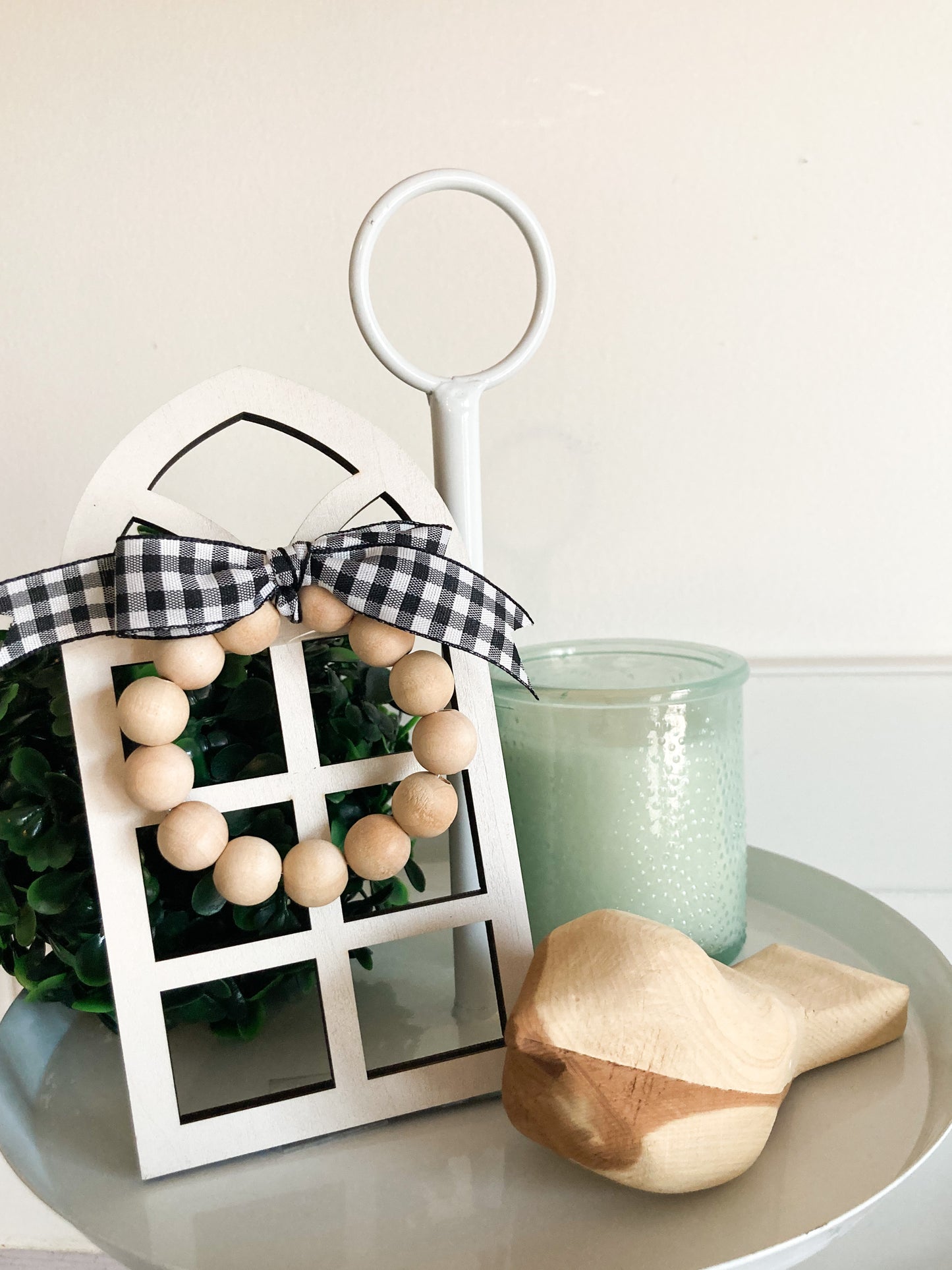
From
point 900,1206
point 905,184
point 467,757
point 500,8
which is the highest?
point 500,8

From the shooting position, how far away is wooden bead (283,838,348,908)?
1.16 ft

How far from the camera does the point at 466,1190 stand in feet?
1.07

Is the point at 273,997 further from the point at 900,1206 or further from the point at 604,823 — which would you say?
the point at 900,1206

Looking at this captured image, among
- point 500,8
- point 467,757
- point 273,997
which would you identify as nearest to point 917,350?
point 500,8

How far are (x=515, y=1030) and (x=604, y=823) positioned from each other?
0.45ft

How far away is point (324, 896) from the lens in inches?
14.1

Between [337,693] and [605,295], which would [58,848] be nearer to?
[337,693]

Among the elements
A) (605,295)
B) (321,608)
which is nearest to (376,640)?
(321,608)

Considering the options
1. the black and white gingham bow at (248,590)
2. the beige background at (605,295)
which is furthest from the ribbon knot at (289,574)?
the beige background at (605,295)

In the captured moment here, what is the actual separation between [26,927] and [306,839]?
0.44 ft

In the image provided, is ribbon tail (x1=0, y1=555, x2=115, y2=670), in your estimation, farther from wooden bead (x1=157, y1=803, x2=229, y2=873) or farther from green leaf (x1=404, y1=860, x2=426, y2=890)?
green leaf (x1=404, y1=860, x2=426, y2=890)

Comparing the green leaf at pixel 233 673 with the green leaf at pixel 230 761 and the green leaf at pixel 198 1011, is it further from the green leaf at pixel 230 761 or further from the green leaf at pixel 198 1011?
the green leaf at pixel 198 1011

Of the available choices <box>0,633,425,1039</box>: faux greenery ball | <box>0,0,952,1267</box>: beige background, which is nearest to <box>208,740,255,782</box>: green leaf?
<box>0,633,425,1039</box>: faux greenery ball

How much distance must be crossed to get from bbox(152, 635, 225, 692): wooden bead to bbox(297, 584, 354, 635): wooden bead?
38mm
